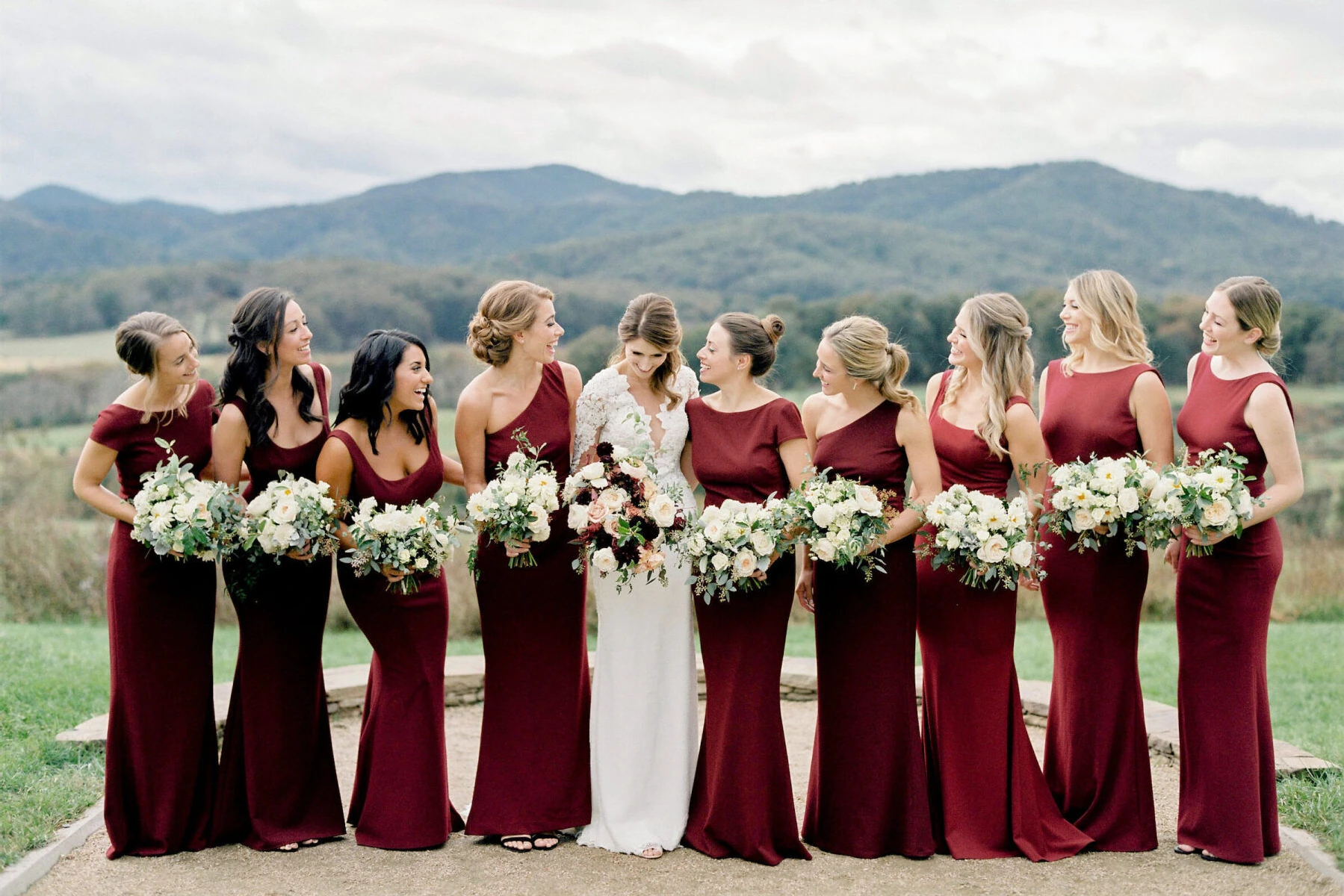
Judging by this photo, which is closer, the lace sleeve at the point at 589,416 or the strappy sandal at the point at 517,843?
the strappy sandal at the point at 517,843

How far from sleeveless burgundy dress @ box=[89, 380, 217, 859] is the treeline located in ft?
93.1

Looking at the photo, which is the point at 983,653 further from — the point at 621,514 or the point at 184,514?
the point at 184,514

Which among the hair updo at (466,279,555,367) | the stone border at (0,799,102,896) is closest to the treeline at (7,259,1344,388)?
the hair updo at (466,279,555,367)

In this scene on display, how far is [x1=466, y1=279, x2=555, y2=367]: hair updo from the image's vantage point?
20.5 feet

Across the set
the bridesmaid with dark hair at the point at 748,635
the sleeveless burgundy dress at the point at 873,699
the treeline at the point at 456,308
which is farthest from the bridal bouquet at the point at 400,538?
the treeline at the point at 456,308

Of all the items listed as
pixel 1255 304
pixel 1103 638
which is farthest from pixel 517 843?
pixel 1255 304

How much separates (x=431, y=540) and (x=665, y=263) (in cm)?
5474

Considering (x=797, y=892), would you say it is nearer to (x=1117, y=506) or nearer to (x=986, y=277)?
(x=1117, y=506)

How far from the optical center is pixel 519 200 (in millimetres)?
70875

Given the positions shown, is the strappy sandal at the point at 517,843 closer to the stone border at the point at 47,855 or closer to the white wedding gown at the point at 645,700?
the white wedding gown at the point at 645,700

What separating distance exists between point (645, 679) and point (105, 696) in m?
5.42

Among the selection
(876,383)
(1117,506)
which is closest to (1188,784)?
(1117,506)

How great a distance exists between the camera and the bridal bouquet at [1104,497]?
5578mm

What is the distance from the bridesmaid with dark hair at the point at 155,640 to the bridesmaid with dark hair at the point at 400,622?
30.0 inches
